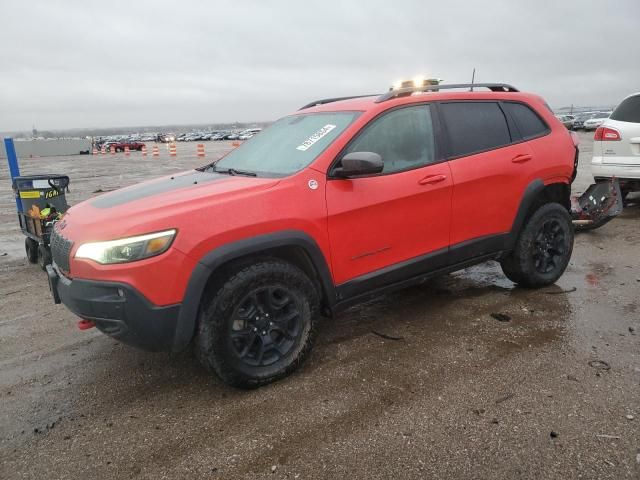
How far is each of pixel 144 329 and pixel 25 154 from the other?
42.6 metres

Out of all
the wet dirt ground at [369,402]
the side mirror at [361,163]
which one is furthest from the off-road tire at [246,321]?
the side mirror at [361,163]

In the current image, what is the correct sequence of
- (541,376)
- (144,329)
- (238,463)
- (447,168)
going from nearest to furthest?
(238,463)
(144,329)
(541,376)
(447,168)

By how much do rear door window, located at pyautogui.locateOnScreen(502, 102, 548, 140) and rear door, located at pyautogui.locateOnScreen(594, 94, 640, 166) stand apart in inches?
142

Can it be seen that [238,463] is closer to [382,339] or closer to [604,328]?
[382,339]

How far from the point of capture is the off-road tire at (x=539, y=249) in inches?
168

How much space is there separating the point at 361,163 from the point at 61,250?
6.24ft

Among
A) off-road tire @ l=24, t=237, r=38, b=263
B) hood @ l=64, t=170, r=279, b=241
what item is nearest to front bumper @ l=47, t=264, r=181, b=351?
hood @ l=64, t=170, r=279, b=241

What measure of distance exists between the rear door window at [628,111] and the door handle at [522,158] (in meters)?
4.21

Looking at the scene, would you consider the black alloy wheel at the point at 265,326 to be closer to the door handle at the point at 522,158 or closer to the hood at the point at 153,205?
the hood at the point at 153,205

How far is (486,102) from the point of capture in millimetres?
4102

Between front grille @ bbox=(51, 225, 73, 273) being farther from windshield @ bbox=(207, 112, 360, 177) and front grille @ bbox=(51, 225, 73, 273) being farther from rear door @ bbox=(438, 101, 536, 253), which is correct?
rear door @ bbox=(438, 101, 536, 253)

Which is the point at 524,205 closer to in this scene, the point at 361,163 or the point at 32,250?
the point at 361,163

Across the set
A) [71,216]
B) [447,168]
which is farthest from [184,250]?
[447,168]

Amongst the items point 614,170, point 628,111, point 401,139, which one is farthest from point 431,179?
point 628,111
